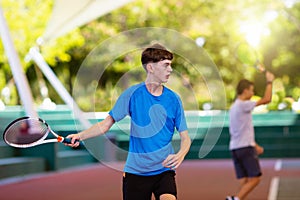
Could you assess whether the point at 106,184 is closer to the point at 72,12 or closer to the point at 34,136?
the point at 72,12

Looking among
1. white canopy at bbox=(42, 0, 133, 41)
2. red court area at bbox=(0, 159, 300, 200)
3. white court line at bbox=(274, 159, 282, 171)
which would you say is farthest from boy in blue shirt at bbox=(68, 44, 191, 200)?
white court line at bbox=(274, 159, 282, 171)

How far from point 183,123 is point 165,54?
1.56 ft

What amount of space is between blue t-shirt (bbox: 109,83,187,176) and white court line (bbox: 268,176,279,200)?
6.97 metres

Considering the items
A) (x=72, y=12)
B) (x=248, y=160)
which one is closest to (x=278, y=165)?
(x=72, y=12)

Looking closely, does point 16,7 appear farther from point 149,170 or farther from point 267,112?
point 149,170

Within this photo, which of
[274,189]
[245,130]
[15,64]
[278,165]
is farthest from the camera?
[278,165]

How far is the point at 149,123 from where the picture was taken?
5.96 metres

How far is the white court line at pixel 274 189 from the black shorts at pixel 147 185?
6.84m

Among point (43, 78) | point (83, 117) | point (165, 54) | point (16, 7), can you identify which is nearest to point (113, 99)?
point (165, 54)

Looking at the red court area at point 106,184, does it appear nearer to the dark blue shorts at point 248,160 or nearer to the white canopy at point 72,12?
the dark blue shorts at point 248,160

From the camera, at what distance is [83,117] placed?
71.6ft

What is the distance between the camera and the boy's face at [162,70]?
233 inches

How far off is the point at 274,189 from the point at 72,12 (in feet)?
24.1

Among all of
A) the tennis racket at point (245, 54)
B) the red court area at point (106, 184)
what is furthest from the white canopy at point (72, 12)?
the tennis racket at point (245, 54)
